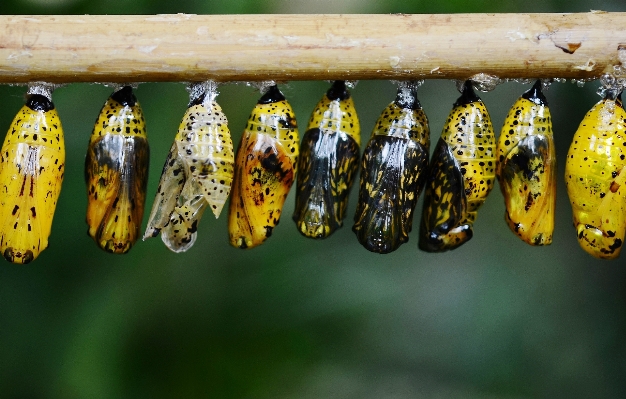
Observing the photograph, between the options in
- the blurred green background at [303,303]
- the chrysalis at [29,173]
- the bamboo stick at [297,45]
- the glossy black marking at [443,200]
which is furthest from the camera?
the blurred green background at [303,303]

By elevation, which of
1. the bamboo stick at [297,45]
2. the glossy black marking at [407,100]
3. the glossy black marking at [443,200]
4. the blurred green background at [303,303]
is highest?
the bamboo stick at [297,45]

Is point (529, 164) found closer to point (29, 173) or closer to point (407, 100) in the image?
point (407, 100)

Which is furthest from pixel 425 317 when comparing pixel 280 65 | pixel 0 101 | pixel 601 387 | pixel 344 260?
pixel 0 101

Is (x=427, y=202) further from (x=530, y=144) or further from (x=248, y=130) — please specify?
(x=248, y=130)

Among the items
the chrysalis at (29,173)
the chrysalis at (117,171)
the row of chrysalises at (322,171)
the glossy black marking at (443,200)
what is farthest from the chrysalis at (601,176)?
the chrysalis at (29,173)

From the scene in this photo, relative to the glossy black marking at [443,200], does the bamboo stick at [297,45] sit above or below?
above

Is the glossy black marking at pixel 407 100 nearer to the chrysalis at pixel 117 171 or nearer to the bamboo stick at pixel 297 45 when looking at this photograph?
the bamboo stick at pixel 297 45

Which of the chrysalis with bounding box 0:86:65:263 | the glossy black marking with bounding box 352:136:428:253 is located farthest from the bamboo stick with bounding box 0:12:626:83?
the glossy black marking with bounding box 352:136:428:253
